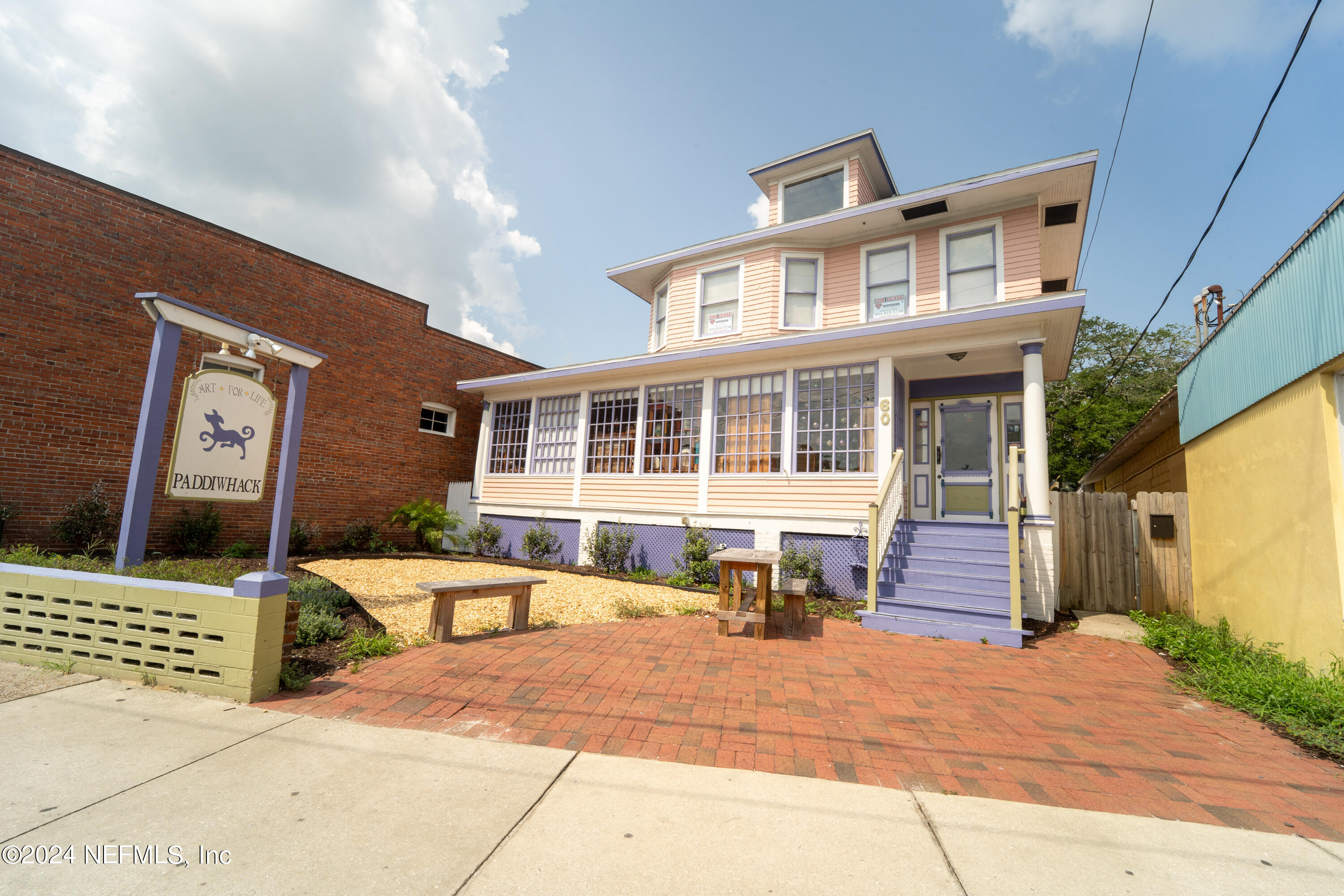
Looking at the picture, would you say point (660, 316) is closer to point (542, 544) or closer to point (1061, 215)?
point (542, 544)

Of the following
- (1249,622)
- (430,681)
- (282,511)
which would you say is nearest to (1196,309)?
(1249,622)

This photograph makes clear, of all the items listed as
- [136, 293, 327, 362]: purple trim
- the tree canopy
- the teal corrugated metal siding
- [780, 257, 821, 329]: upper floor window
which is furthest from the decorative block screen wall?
the tree canopy

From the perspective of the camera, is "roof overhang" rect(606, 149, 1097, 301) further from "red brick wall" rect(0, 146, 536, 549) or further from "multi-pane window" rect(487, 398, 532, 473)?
"red brick wall" rect(0, 146, 536, 549)

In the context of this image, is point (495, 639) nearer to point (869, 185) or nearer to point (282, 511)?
point (282, 511)

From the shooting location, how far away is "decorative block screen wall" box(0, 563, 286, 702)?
3.68m

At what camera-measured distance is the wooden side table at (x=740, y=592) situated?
584 centimetres

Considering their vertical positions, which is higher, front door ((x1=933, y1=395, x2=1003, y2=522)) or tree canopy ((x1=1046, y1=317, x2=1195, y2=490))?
tree canopy ((x1=1046, y1=317, x2=1195, y2=490))

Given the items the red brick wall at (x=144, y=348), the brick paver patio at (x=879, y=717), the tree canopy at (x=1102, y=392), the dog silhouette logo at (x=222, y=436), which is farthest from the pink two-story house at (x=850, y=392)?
the tree canopy at (x=1102, y=392)

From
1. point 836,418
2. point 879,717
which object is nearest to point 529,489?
point 836,418

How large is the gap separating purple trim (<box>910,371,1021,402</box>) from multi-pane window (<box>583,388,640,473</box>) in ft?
17.6

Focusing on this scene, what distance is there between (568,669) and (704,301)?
29.3 ft

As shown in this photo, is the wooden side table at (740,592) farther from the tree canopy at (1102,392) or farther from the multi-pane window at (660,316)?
the tree canopy at (1102,392)

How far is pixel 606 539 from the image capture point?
10125mm

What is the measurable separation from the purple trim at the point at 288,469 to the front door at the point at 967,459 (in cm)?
929
